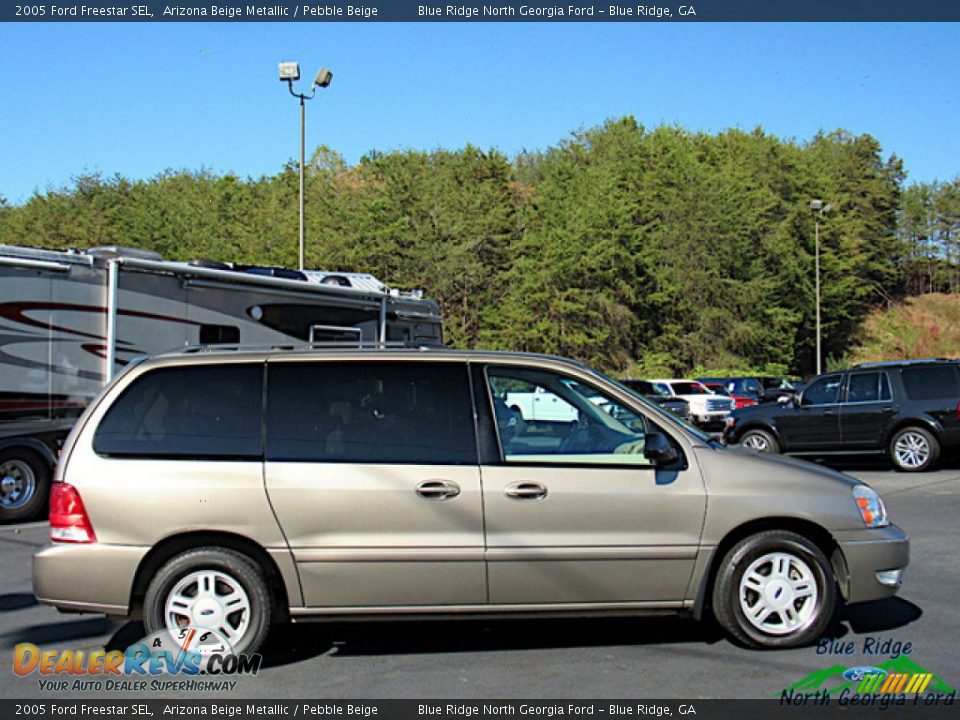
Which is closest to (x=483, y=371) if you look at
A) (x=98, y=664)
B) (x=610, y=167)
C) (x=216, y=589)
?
(x=216, y=589)

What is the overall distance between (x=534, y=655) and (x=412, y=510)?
45.7 inches

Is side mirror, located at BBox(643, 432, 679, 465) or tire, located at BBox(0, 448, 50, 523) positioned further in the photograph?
tire, located at BBox(0, 448, 50, 523)

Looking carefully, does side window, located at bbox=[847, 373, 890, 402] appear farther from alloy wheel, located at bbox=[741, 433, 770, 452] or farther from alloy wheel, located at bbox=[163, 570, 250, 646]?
alloy wheel, located at bbox=[163, 570, 250, 646]

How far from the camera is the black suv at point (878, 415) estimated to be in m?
16.4

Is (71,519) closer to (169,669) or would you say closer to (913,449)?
(169,669)

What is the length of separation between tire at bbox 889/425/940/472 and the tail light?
46.6 feet

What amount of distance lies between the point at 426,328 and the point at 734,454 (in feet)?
37.6

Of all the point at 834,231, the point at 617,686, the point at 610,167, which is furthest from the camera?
the point at 834,231

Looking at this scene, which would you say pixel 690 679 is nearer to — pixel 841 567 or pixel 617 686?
pixel 617 686

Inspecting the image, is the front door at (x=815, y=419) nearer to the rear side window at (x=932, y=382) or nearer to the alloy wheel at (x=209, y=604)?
the rear side window at (x=932, y=382)

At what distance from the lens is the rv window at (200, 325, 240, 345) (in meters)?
13.0

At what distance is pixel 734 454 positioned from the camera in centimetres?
600

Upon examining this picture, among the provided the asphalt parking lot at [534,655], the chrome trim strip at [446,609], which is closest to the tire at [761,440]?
the asphalt parking lot at [534,655]

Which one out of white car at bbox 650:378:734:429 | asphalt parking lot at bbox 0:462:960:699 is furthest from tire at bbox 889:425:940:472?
white car at bbox 650:378:734:429
